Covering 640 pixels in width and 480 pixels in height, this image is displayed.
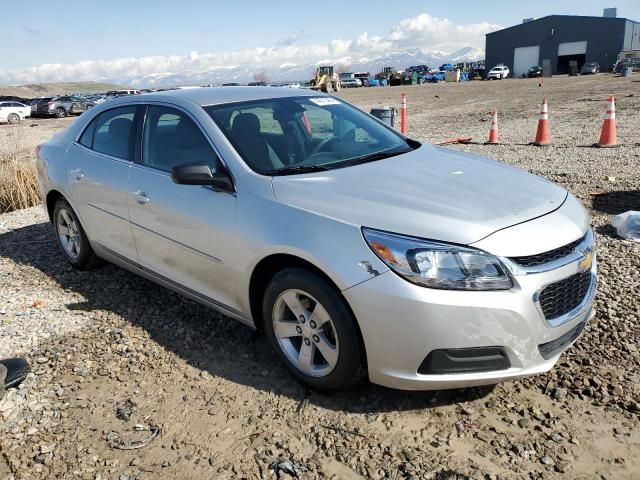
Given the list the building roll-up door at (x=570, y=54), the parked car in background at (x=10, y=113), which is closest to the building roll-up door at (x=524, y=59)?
the building roll-up door at (x=570, y=54)

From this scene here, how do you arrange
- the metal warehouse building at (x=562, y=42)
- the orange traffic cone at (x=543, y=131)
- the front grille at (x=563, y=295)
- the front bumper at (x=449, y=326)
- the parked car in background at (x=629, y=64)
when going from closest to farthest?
the front bumper at (x=449, y=326), the front grille at (x=563, y=295), the orange traffic cone at (x=543, y=131), the parked car in background at (x=629, y=64), the metal warehouse building at (x=562, y=42)

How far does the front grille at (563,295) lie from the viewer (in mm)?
2697

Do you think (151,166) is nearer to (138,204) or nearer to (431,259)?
(138,204)

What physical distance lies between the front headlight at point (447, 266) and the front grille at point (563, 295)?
252mm

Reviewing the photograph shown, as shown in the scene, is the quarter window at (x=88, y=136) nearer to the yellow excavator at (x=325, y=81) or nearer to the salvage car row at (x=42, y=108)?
the salvage car row at (x=42, y=108)

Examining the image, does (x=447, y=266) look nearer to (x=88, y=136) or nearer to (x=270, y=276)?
(x=270, y=276)

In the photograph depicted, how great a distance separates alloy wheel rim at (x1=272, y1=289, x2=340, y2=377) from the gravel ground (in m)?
0.20

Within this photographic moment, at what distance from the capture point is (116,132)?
4520 mm

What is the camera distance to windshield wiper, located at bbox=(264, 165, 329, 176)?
11.1 ft

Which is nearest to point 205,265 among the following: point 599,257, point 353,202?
point 353,202

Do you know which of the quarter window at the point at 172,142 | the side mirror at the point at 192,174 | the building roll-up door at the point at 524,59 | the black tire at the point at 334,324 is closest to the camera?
the black tire at the point at 334,324

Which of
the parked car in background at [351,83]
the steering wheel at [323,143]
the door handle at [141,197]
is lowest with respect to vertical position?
the parked car in background at [351,83]

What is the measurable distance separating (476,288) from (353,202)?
2.59 ft

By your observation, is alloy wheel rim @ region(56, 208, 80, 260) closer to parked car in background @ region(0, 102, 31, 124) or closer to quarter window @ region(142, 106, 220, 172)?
quarter window @ region(142, 106, 220, 172)
